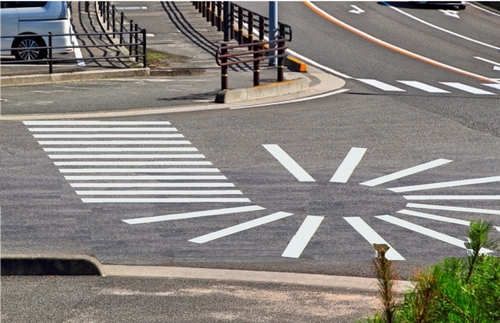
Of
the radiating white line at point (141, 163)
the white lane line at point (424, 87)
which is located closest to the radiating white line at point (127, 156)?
the radiating white line at point (141, 163)

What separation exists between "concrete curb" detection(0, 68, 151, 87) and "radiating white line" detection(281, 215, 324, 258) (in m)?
13.5

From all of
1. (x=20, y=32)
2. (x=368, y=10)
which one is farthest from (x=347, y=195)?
(x=368, y=10)

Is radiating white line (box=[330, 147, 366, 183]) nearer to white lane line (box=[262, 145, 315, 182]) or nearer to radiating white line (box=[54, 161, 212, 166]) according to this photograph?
white lane line (box=[262, 145, 315, 182])

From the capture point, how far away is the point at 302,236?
10.2m

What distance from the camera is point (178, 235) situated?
10164 mm

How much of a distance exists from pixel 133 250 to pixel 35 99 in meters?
11.6

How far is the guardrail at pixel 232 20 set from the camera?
2909 cm

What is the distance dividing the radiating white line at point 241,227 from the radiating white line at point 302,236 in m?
0.37

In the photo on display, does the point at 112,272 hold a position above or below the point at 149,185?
above

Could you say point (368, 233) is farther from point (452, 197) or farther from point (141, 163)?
point (141, 163)

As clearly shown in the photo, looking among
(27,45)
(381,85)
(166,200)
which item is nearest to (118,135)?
(166,200)

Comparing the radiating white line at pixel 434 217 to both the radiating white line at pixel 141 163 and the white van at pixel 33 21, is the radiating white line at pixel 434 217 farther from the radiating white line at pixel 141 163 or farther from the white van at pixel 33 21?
the white van at pixel 33 21

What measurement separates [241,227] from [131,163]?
3952 millimetres

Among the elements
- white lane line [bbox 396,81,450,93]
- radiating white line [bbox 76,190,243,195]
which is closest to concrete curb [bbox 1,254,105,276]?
radiating white line [bbox 76,190,243,195]
